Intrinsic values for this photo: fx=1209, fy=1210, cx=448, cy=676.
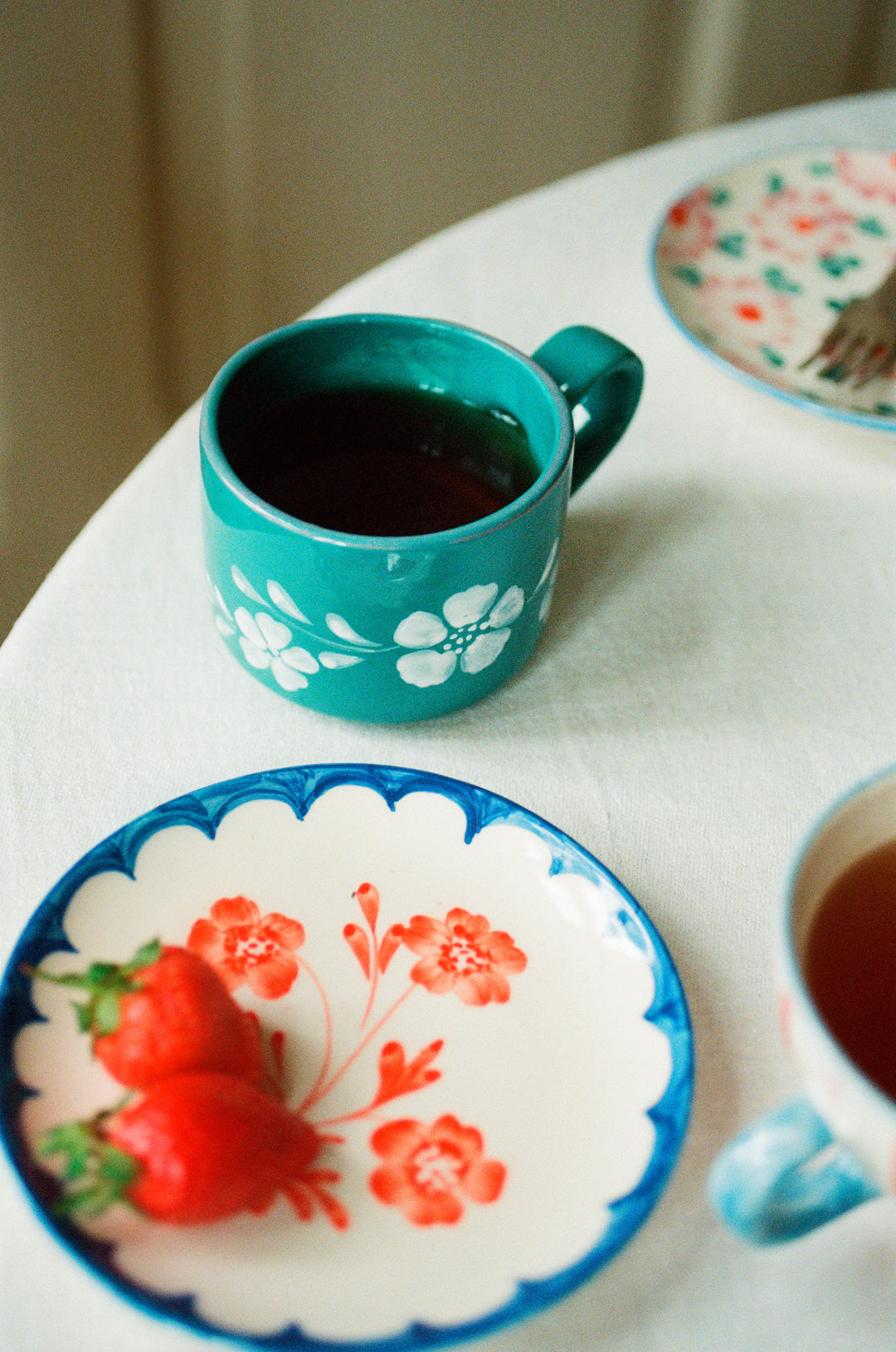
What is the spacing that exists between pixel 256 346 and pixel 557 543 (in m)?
0.16

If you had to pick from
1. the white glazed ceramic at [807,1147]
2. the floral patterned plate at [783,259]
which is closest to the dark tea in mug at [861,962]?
the white glazed ceramic at [807,1147]

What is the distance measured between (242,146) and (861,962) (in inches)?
Answer: 47.5

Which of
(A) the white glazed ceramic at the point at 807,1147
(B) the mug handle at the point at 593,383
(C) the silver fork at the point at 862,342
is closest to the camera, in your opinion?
(A) the white glazed ceramic at the point at 807,1147

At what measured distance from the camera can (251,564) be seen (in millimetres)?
479

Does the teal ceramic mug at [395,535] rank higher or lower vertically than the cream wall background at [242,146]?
higher

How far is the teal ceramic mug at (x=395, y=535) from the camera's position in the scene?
466 millimetres

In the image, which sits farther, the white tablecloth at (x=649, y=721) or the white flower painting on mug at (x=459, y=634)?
the white flower painting on mug at (x=459, y=634)

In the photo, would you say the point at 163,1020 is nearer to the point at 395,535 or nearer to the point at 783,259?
the point at 395,535

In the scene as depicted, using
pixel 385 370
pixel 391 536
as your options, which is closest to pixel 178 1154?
pixel 391 536

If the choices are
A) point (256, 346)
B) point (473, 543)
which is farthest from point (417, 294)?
point (473, 543)

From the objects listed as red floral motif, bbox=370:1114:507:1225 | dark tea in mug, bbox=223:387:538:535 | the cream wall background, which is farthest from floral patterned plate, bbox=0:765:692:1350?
the cream wall background

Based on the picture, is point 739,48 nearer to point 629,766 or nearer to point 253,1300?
point 629,766

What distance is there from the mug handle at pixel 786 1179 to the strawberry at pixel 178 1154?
0.13m

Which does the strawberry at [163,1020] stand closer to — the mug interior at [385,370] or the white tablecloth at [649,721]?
the white tablecloth at [649,721]
